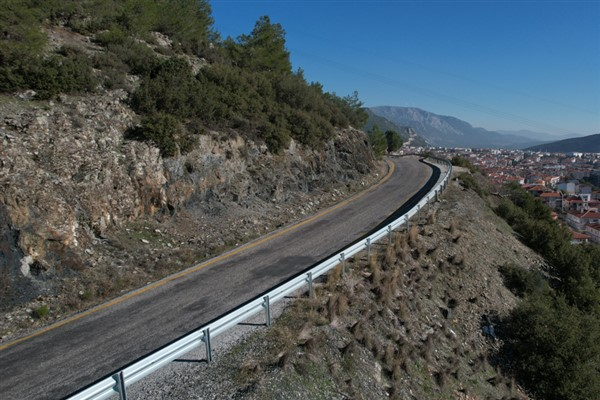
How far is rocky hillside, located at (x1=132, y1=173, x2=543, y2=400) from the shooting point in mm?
6719

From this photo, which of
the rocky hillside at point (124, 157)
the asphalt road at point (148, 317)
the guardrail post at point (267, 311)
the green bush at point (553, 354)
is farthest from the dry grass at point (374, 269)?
the rocky hillside at point (124, 157)

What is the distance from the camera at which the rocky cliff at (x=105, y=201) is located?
32.9ft

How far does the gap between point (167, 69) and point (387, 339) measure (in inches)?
630

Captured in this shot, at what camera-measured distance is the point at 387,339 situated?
920 cm

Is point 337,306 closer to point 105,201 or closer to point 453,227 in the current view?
point 105,201

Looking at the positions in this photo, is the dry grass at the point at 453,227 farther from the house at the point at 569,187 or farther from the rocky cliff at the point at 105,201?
the house at the point at 569,187

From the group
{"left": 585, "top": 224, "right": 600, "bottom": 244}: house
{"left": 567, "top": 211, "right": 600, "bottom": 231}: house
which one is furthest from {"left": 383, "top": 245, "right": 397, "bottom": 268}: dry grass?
{"left": 567, "top": 211, "right": 600, "bottom": 231}: house

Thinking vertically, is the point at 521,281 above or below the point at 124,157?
below

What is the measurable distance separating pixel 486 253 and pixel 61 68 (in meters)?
18.6

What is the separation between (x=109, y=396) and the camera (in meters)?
5.74

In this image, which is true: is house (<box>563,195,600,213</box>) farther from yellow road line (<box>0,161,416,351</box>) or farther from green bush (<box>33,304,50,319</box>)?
green bush (<box>33,304,50,319</box>)

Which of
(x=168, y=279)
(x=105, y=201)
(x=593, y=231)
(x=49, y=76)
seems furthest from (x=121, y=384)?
(x=593, y=231)

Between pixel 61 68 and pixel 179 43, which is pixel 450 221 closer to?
pixel 61 68

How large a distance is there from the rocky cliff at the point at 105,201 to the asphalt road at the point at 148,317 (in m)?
1.12
